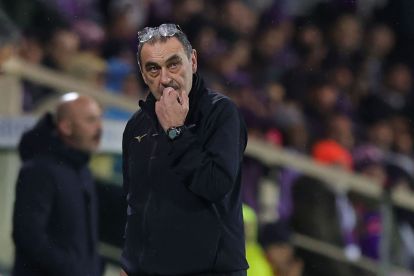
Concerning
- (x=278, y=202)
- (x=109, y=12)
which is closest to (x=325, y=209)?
(x=278, y=202)

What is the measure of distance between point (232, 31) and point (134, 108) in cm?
354

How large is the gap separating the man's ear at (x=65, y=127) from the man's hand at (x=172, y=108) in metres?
2.12

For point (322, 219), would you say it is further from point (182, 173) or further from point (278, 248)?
point (182, 173)

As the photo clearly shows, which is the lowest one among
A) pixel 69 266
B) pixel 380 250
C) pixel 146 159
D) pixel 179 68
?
pixel 380 250

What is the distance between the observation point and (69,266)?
546 cm

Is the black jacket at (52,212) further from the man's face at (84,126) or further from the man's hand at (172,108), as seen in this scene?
the man's hand at (172,108)

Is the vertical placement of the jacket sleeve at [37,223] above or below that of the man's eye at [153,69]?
below

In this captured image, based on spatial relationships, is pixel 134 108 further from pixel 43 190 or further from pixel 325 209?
pixel 43 190

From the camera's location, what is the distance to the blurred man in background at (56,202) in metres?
5.45

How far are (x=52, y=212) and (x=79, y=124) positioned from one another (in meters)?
0.47

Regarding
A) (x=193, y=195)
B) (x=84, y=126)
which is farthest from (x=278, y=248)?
(x=193, y=195)

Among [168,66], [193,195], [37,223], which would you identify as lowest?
[37,223]

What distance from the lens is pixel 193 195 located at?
12.1 ft

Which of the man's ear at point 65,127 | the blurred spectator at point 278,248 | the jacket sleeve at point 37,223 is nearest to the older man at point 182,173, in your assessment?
the jacket sleeve at point 37,223
